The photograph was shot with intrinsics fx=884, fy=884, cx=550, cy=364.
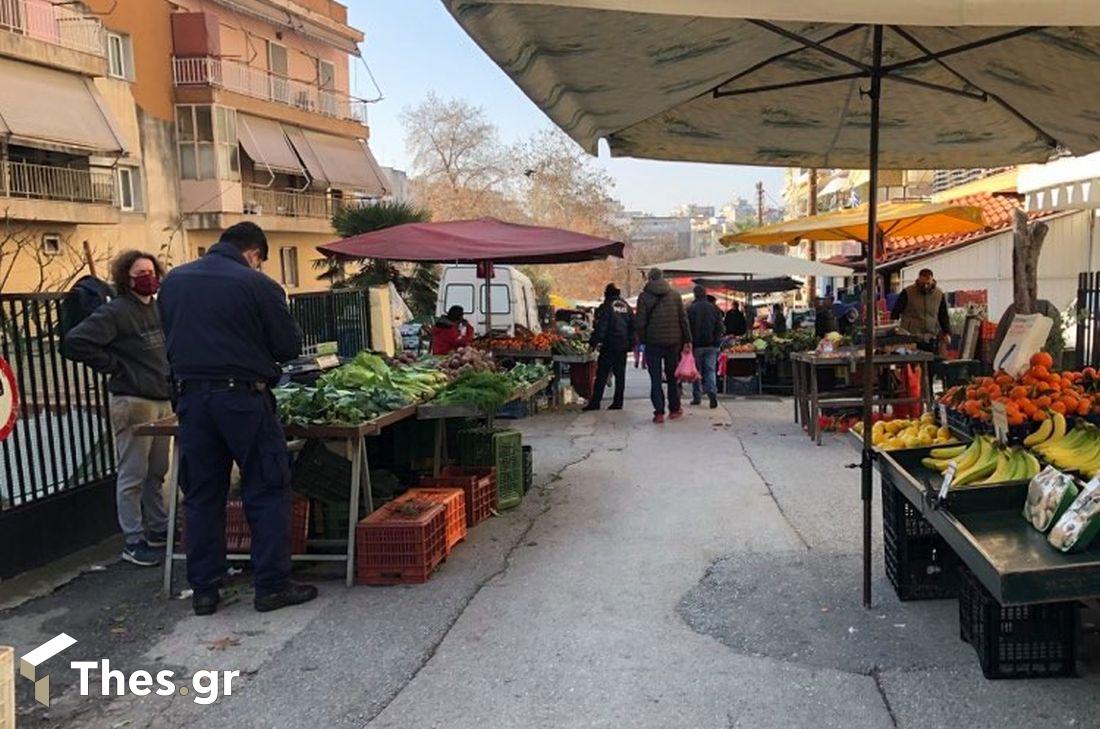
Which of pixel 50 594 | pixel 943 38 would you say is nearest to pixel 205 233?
pixel 50 594

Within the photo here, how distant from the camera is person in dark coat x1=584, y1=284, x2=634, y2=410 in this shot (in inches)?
502

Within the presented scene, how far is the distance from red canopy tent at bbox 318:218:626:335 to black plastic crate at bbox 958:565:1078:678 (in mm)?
6093

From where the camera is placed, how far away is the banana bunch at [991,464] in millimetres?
3879

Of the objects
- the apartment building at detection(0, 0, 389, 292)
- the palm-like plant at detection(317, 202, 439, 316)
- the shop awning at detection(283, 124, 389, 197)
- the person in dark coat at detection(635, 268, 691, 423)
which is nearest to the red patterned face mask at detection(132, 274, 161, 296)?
the person in dark coat at detection(635, 268, 691, 423)

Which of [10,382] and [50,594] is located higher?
[10,382]

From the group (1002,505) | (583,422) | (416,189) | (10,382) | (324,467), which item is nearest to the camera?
(1002,505)

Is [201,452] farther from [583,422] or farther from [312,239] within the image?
[312,239]

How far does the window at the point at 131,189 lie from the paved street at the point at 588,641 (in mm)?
24391

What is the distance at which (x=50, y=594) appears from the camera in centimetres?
520

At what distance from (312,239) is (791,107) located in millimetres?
30561

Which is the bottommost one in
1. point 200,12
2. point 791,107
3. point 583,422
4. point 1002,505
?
point 583,422

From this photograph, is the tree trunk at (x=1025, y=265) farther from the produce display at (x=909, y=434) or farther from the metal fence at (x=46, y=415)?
the metal fence at (x=46, y=415)

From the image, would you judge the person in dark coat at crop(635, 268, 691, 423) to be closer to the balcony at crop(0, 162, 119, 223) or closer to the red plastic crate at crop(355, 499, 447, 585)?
the red plastic crate at crop(355, 499, 447, 585)

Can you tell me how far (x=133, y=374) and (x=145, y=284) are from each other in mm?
584
